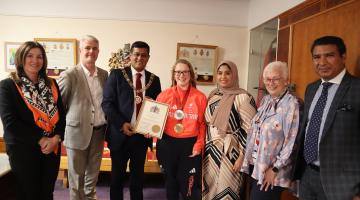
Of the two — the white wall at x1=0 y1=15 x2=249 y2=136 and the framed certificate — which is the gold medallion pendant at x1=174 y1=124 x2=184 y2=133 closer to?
the framed certificate

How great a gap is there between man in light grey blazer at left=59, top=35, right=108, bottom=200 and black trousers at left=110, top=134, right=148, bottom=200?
10.7 inches

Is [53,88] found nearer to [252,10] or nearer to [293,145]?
[293,145]

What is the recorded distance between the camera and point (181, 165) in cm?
207

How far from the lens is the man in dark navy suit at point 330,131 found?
1354mm

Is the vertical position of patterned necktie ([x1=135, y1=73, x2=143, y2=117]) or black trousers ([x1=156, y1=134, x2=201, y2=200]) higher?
patterned necktie ([x1=135, y1=73, x2=143, y2=117])

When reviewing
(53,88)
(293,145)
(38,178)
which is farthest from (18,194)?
(293,145)

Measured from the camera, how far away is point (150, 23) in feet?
13.8

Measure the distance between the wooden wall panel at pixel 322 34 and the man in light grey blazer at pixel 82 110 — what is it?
6.19 ft

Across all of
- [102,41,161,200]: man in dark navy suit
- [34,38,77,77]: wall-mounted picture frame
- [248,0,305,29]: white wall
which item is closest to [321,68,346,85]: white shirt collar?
[102,41,161,200]: man in dark navy suit

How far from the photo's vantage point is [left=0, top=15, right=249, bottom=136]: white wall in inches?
162

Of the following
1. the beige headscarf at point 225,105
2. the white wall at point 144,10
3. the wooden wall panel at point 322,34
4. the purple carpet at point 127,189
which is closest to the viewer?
the wooden wall panel at point 322,34

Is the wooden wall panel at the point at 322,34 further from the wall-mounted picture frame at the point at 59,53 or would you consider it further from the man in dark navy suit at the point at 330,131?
the wall-mounted picture frame at the point at 59,53

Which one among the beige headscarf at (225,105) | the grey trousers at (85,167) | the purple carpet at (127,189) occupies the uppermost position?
the beige headscarf at (225,105)

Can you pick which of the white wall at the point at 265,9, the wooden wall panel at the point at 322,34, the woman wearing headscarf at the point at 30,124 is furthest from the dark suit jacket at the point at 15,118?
the white wall at the point at 265,9
